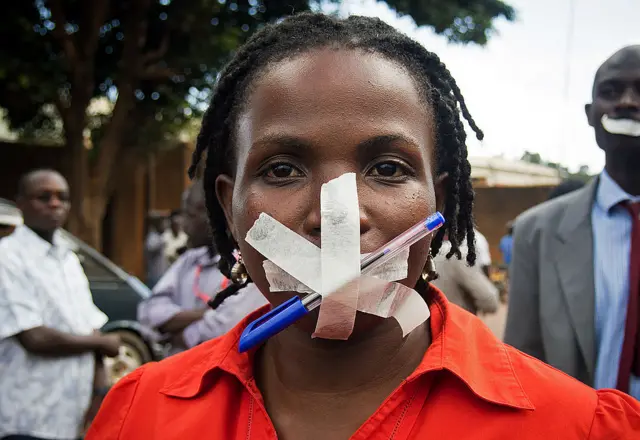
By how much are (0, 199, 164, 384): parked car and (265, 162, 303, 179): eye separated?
15.4 ft

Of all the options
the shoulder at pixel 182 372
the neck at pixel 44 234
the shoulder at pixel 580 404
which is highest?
the shoulder at pixel 580 404

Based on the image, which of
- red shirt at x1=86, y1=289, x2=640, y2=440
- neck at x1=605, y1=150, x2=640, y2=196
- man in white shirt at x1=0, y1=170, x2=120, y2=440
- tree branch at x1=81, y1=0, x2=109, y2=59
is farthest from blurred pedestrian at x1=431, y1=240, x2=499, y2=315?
tree branch at x1=81, y1=0, x2=109, y2=59

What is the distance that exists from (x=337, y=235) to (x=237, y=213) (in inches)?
11.4

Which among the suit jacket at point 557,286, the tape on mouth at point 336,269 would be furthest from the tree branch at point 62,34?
the tape on mouth at point 336,269

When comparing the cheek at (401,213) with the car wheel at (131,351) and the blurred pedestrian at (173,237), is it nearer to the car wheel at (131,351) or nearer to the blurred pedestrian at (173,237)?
the car wheel at (131,351)

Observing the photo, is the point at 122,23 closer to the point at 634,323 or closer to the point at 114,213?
the point at 114,213

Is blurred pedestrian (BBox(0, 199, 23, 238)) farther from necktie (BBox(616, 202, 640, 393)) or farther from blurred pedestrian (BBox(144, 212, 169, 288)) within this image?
blurred pedestrian (BBox(144, 212, 169, 288))

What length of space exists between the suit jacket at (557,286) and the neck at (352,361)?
121 cm

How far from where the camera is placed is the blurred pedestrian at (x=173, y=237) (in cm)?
923

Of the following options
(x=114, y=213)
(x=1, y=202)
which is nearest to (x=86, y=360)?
(x=1, y=202)

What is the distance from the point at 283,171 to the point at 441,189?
Answer: 389 mm

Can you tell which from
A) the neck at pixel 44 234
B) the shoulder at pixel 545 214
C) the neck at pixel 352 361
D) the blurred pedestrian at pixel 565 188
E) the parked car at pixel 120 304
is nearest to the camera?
the neck at pixel 352 361

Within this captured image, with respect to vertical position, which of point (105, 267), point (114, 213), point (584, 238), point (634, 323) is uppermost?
point (584, 238)

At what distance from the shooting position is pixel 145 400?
143 centimetres
